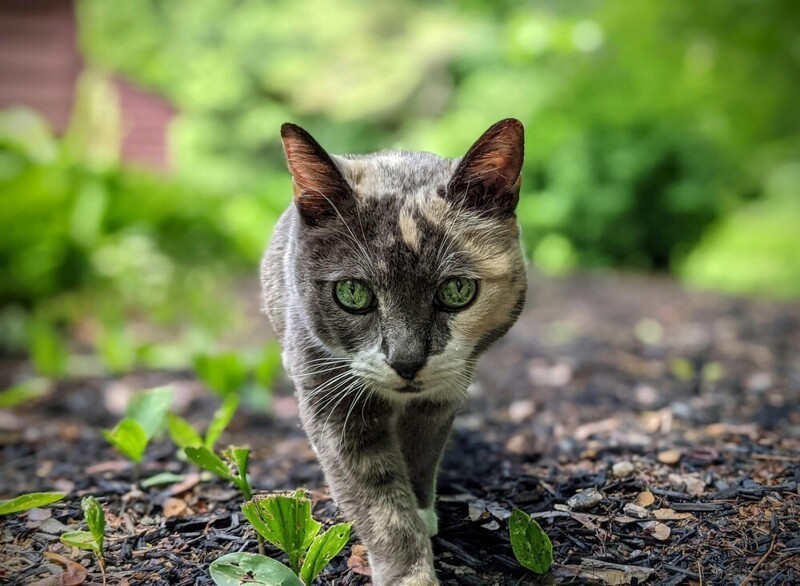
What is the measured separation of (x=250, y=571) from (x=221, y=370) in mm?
1583

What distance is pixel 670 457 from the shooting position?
7.85 ft

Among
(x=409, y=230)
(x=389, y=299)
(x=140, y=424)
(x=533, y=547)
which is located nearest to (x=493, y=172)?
(x=409, y=230)

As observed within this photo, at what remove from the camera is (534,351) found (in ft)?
14.8

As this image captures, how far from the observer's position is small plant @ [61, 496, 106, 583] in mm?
1753

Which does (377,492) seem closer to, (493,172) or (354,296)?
(354,296)

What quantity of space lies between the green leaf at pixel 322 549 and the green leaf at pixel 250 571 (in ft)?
0.10

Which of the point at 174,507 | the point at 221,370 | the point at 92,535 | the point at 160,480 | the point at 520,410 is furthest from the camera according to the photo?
the point at 520,410

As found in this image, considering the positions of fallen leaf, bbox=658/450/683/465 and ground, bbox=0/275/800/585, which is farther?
fallen leaf, bbox=658/450/683/465

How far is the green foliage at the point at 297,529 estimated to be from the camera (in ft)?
5.53

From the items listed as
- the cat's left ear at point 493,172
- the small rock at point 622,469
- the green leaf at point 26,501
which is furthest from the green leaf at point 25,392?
the small rock at point 622,469

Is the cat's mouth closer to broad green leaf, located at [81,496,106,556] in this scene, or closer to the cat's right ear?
the cat's right ear

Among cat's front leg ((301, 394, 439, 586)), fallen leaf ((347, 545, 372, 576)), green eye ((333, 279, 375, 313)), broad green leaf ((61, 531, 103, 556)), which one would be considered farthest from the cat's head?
broad green leaf ((61, 531, 103, 556))

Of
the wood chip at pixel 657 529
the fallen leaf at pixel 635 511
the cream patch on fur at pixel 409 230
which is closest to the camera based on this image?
the cream patch on fur at pixel 409 230

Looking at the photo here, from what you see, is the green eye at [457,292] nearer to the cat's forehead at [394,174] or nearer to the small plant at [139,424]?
the cat's forehead at [394,174]
